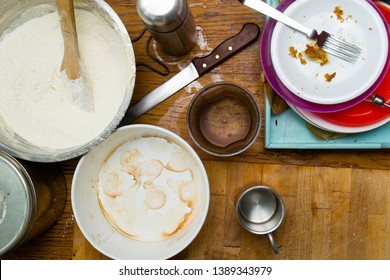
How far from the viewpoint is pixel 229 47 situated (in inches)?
33.5

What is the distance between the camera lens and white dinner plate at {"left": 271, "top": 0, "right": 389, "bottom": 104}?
797 millimetres

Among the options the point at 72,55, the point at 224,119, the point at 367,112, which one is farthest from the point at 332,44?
the point at 72,55

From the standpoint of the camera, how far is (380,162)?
862mm

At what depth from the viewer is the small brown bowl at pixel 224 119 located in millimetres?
834

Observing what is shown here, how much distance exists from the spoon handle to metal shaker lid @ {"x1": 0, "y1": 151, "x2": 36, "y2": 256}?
201mm

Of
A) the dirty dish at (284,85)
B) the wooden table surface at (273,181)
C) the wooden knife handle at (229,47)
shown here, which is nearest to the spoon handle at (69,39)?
the wooden table surface at (273,181)

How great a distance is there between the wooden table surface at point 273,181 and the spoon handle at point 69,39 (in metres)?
0.12

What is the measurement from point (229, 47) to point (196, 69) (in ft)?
0.26

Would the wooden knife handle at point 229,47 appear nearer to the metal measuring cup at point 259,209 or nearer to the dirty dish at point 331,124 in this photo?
the dirty dish at point 331,124

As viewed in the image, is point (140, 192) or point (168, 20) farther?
point (140, 192)

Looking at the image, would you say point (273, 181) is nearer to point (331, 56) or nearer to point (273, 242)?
point (273, 242)

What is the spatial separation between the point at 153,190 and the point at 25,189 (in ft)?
0.81

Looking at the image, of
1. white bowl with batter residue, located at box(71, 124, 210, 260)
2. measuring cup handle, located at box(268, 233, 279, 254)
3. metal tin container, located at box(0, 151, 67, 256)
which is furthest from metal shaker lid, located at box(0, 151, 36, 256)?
measuring cup handle, located at box(268, 233, 279, 254)

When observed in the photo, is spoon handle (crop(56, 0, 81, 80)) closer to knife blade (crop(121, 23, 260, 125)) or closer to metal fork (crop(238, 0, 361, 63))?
knife blade (crop(121, 23, 260, 125))
